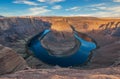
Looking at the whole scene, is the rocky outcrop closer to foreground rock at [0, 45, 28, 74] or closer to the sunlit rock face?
the sunlit rock face

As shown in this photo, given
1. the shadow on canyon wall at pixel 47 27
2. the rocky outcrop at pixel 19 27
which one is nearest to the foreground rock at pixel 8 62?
the shadow on canyon wall at pixel 47 27

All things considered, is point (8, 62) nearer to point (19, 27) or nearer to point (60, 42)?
point (60, 42)

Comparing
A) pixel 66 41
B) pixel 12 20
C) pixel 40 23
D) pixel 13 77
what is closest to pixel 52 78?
pixel 13 77

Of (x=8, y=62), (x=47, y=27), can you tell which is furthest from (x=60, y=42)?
(x=8, y=62)

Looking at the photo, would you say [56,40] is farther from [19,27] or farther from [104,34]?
[19,27]

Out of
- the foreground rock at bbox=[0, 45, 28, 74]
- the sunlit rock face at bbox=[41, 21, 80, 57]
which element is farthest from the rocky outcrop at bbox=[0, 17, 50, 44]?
the foreground rock at bbox=[0, 45, 28, 74]

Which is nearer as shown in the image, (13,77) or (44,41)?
(13,77)

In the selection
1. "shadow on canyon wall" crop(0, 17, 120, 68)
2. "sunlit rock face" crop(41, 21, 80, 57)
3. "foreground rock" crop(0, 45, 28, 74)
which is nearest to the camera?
"foreground rock" crop(0, 45, 28, 74)
